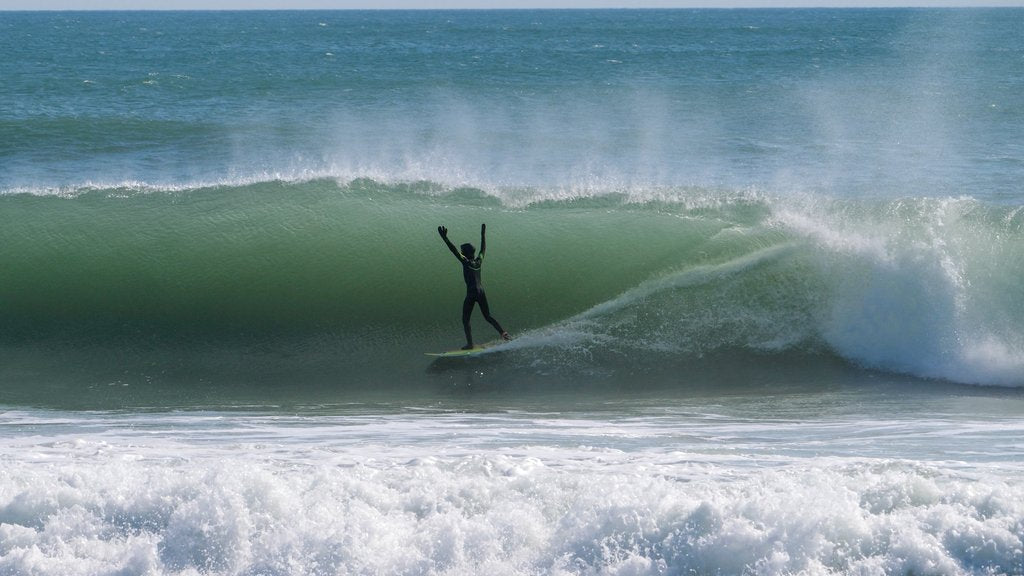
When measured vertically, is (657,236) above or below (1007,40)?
below

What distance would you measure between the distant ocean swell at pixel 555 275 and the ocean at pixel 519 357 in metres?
0.04

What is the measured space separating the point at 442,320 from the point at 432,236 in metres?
2.15

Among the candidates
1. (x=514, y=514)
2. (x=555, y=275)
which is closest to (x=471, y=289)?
(x=555, y=275)

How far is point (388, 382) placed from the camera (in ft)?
33.3

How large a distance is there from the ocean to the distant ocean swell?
0.04m

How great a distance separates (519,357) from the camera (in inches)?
408

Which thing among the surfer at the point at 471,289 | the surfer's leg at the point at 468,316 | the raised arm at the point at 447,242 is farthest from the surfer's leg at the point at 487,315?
the raised arm at the point at 447,242

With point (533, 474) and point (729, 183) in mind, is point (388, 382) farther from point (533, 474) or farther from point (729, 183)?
→ point (729, 183)

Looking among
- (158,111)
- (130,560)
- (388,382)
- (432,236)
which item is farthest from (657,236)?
(158,111)

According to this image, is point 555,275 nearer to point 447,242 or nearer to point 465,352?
point 465,352

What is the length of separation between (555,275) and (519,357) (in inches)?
85.6

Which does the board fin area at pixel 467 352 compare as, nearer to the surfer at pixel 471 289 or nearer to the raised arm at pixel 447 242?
the surfer at pixel 471 289

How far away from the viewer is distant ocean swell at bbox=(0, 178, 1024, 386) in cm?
1066

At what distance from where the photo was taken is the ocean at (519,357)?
625 centimetres
